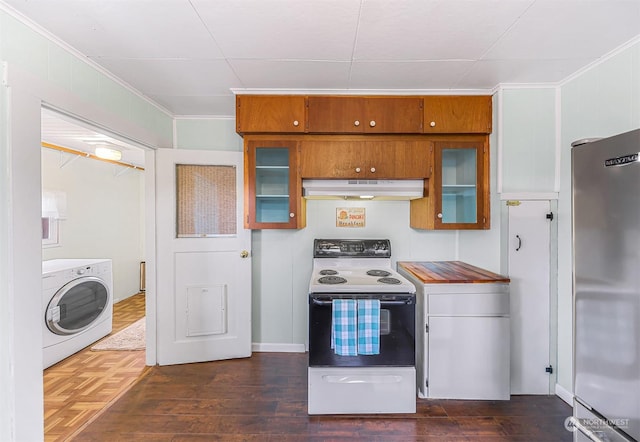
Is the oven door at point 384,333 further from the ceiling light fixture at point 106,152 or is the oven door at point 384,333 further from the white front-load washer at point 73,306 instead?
the ceiling light fixture at point 106,152

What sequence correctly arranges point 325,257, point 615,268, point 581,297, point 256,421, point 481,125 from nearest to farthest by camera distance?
point 615,268
point 581,297
point 256,421
point 481,125
point 325,257

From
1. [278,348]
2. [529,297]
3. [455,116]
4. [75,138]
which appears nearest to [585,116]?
[455,116]

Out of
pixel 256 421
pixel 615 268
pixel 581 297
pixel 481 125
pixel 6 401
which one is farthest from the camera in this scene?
pixel 481 125

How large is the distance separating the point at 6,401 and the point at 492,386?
9.07 feet

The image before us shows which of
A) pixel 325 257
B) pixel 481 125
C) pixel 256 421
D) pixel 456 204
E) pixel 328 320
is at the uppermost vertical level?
pixel 481 125

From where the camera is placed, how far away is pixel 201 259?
282 centimetres

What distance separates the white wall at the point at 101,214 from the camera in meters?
3.87

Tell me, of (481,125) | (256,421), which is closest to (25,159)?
(256,421)

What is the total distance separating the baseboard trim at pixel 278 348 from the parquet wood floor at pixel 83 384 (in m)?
0.97

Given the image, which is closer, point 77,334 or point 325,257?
point 325,257

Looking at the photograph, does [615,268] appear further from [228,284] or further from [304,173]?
[228,284]

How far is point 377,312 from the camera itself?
6.75ft

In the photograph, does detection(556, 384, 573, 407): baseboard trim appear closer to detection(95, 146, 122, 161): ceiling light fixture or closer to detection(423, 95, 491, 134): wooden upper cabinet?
detection(423, 95, 491, 134): wooden upper cabinet

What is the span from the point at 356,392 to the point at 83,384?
7.01 feet
